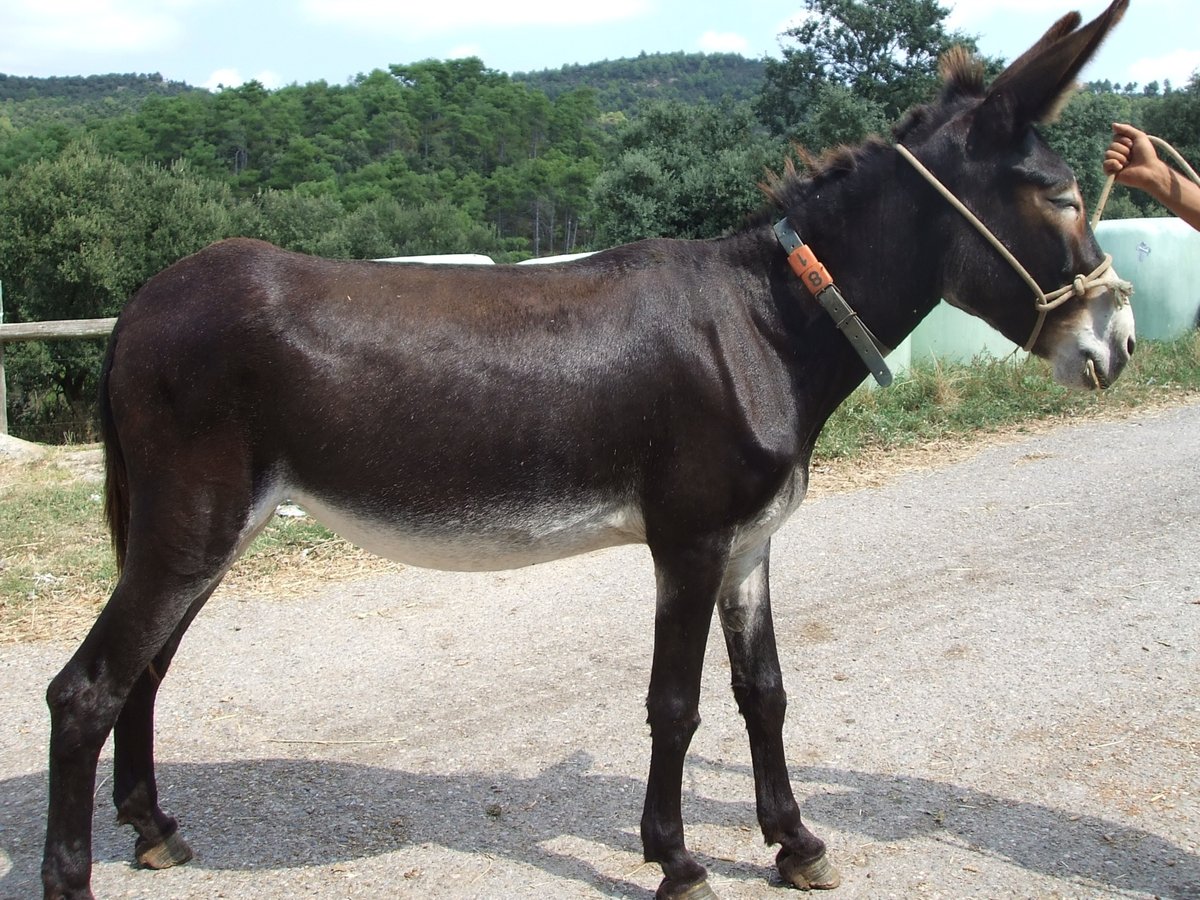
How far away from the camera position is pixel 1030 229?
3.08 m

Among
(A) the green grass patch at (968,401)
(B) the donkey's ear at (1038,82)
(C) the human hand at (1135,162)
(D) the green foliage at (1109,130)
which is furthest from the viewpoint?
(D) the green foliage at (1109,130)

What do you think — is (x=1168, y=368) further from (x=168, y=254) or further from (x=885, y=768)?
(x=168, y=254)

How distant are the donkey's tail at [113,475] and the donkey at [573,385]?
1.4 inches

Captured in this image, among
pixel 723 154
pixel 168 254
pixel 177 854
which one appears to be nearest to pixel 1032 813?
pixel 177 854

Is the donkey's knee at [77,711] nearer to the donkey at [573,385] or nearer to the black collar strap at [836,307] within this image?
the donkey at [573,385]

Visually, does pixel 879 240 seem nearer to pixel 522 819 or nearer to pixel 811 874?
pixel 811 874

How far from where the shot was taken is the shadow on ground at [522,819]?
3.39 metres

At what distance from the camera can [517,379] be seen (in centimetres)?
307

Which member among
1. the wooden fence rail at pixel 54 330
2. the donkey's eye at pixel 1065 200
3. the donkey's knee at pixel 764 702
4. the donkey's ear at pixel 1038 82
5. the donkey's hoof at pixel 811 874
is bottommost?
the donkey's hoof at pixel 811 874

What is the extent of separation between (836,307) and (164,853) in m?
2.78

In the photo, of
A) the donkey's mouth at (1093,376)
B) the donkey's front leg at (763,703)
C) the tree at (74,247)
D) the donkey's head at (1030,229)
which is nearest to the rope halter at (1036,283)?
the donkey's head at (1030,229)

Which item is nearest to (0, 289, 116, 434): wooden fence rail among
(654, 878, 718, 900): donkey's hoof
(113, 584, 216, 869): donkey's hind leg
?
(113, 584, 216, 869): donkey's hind leg

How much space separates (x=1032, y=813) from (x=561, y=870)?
168 centimetres

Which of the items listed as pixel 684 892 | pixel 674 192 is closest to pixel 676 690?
pixel 684 892
